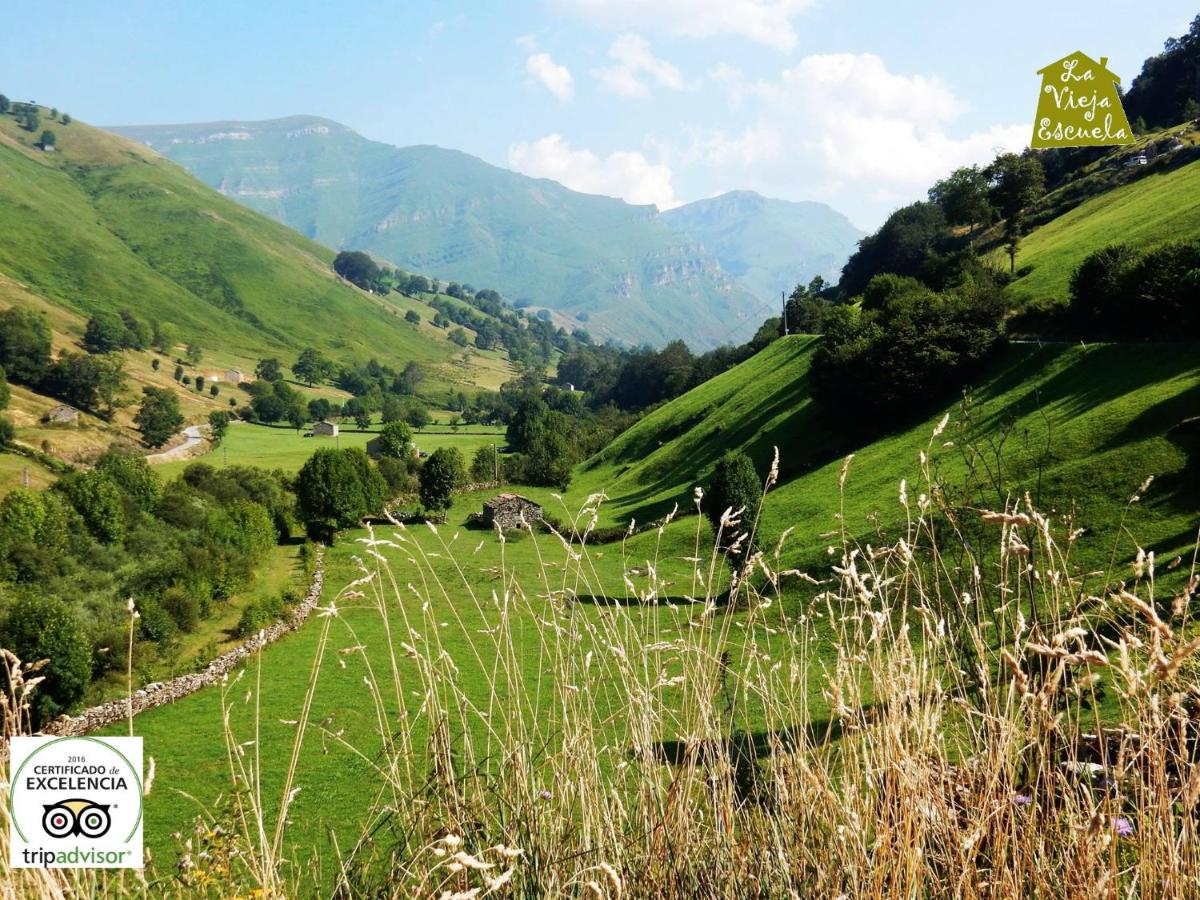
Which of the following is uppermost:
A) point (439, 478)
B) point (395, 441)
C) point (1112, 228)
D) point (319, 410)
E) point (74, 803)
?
point (319, 410)

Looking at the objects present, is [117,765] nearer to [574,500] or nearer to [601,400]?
[574,500]

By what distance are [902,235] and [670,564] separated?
6272cm

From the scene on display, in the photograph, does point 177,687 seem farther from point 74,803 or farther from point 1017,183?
point 1017,183

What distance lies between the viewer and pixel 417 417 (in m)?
143

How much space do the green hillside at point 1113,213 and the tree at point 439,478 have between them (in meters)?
44.0

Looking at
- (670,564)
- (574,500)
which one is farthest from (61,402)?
(670,564)

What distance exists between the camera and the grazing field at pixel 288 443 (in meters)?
96.1

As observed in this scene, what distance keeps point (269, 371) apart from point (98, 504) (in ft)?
395

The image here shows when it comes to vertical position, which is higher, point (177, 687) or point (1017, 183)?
point (1017, 183)

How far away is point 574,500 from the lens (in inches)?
2547

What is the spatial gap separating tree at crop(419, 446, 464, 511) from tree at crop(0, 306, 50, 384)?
250 ft

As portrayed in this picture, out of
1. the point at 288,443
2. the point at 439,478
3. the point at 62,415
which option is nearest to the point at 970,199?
the point at 439,478

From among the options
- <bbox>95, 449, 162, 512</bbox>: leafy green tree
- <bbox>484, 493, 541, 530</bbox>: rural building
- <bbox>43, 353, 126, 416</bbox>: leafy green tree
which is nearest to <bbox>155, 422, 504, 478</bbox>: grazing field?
<bbox>43, 353, 126, 416</bbox>: leafy green tree

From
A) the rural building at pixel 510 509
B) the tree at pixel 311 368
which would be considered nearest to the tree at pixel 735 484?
the rural building at pixel 510 509
